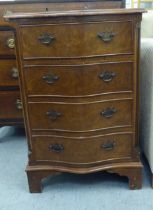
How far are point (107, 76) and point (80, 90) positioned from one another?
14 centimetres

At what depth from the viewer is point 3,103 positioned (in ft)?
6.57

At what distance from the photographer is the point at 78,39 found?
1257 mm

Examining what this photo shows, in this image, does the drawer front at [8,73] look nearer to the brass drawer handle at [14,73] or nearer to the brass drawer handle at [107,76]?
the brass drawer handle at [14,73]

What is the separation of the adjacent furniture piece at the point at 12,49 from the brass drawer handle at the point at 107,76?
632 mm

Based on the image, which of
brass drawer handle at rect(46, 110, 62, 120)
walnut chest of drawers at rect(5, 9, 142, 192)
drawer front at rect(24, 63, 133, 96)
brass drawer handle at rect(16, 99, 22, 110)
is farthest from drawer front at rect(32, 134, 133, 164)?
brass drawer handle at rect(16, 99, 22, 110)

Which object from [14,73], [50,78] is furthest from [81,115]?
[14,73]

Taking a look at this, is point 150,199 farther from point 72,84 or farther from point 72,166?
point 72,84

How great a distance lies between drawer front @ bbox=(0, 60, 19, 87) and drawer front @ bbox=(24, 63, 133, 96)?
0.59 metres

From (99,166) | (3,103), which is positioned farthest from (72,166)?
(3,103)

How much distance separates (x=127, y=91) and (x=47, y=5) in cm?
80

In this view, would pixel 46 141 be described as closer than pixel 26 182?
Yes

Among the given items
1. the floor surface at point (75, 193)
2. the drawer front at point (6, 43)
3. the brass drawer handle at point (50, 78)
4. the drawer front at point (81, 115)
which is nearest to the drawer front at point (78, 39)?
the brass drawer handle at point (50, 78)

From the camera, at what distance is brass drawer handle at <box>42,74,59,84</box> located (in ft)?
4.40

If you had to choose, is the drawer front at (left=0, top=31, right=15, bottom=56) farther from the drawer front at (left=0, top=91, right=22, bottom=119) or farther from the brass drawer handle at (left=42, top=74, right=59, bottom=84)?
the brass drawer handle at (left=42, top=74, right=59, bottom=84)
